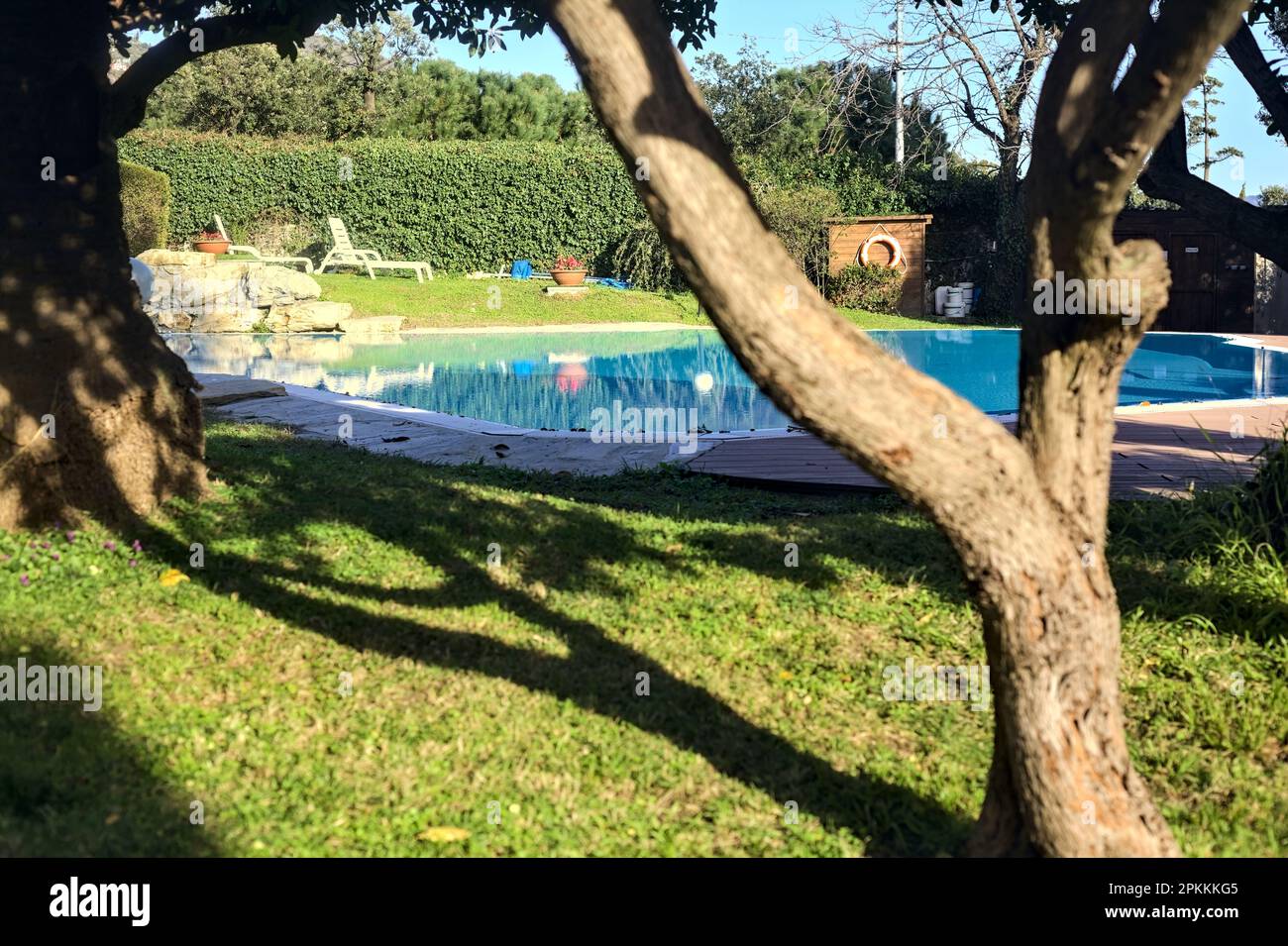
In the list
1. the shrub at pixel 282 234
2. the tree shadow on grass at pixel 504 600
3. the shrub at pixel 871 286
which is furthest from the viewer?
the shrub at pixel 282 234

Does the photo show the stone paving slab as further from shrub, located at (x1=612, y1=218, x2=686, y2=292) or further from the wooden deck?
shrub, located at (x1=612, y1=218, x2=686, y2=292)

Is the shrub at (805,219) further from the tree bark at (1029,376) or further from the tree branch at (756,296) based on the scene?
the tree branch at (756,296)

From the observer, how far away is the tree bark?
289cm

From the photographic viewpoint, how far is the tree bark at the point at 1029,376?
9.47ft

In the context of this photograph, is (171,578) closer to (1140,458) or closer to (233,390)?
(1140,458)

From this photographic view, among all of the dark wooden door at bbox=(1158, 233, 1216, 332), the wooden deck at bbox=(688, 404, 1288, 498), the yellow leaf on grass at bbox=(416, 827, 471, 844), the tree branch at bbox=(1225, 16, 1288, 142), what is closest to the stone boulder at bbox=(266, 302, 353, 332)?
the wooden deck at bbox=(688, 404, 1288, 498)

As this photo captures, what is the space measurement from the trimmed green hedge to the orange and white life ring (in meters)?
5.49

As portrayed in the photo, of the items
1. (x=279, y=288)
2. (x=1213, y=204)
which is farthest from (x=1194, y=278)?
(x=1213, y=204)

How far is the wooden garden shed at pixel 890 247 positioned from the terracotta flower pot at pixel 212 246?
13.8 meters

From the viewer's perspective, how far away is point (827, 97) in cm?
2709

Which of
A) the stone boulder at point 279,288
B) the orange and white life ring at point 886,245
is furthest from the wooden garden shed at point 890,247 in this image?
the stone boulder at point 279,288

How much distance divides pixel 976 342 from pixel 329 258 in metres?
14.4

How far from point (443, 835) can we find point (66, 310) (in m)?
4.01
